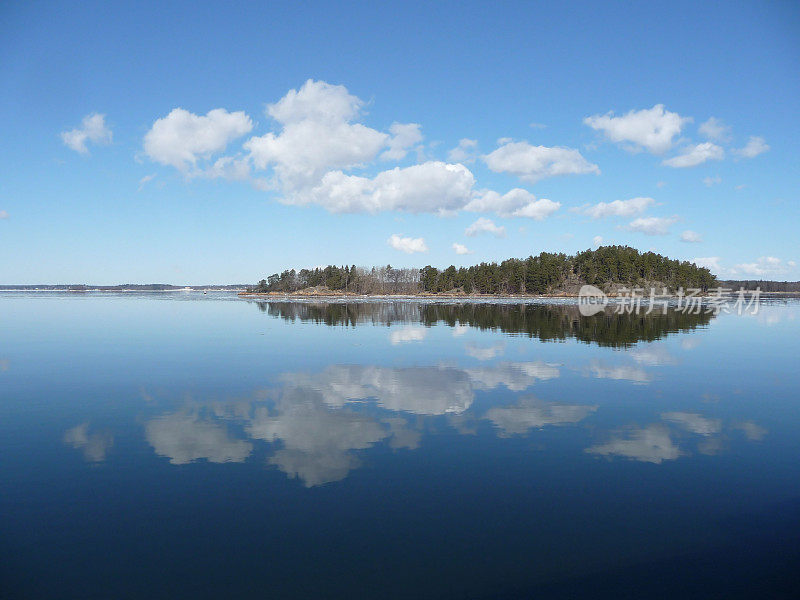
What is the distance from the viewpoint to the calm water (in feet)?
25.3

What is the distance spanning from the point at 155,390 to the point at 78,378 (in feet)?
18.0

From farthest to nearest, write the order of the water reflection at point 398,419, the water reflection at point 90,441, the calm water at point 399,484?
1. the water reflection at point 398,419
2. the water reflection at point 90,441
3. the calm water at point 399,484

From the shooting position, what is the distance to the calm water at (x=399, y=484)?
7.71m

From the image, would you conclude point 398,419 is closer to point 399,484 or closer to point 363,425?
point 363,425

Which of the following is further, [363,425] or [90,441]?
[363,425]

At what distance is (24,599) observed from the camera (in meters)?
7.23

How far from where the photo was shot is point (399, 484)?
430 inches

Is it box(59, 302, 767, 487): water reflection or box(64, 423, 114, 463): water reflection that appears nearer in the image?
box(64, 423, 114, 463): water reflection

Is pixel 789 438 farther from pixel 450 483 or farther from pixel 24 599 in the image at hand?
pixel 24 599

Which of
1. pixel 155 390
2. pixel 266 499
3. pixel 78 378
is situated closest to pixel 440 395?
pixel 266 499

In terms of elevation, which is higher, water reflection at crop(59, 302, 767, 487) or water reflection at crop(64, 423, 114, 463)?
water reflection at crop(59, 302, 767, 487)

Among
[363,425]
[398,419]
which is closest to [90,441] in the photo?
[363,425]

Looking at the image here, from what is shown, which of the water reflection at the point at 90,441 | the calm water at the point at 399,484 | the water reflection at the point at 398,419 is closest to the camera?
the calm water at the point at 399,484

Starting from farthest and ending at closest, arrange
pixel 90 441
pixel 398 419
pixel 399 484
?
pixel 398 419, pixel 90 441, pixel 399 484
